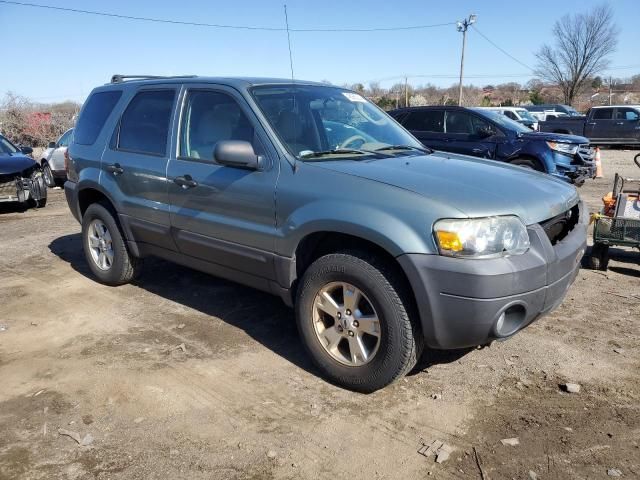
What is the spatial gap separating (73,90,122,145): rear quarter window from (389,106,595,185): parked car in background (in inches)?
266

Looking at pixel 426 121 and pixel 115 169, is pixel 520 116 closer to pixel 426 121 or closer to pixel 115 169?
pixel 426 121

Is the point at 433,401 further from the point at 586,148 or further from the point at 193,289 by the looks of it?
the point at 586,148

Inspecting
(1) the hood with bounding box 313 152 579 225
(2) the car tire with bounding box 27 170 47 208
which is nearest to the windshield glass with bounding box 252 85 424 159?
(1) the hood with bounding box 313 152 579 225

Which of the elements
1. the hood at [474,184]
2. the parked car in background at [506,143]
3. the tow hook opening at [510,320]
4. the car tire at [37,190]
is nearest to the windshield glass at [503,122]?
the parked car in background at [506,143]

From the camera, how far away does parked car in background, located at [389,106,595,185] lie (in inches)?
395

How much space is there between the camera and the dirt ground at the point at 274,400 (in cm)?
275

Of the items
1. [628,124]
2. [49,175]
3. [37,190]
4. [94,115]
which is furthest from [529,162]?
[628,124]

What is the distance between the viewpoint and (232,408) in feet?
10.7

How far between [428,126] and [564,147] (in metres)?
2.52

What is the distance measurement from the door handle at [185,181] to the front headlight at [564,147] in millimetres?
7865

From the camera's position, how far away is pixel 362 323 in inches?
130

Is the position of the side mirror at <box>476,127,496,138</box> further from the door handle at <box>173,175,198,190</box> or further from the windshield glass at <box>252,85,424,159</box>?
the door handle at <box>173,175,198,190</box>

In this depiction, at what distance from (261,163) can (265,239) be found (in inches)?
19.7

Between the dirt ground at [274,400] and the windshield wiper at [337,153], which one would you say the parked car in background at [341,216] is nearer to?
the windshield wiper at [337,153]
